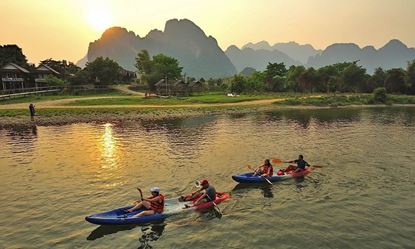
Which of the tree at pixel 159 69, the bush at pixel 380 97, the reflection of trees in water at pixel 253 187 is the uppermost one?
the tree at pixel 159 69

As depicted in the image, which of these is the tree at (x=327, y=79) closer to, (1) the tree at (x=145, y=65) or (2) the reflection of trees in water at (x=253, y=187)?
(1) the tree at (x=145, y=65)

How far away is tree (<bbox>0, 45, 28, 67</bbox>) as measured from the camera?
4277 inches

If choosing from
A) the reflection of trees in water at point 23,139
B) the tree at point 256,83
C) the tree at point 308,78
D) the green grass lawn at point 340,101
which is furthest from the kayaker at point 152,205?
the tree at point 308,78

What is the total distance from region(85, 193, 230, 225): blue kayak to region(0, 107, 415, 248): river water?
1.17ft

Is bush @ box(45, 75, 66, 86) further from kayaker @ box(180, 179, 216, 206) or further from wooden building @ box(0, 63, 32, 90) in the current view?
kayaker @ box(180, 179, 216, 206)

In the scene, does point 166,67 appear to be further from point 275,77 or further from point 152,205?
point 152,205

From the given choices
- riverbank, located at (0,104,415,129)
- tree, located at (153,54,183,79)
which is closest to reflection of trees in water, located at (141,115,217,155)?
riverbank, located at (0,104,415,129)

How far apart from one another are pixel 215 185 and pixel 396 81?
11314cm

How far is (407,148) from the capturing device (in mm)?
35000

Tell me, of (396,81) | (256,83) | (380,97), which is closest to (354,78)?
(396,81)

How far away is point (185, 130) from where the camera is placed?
1892 inches

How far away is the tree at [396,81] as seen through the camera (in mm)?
114812

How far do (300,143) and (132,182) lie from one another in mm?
21315

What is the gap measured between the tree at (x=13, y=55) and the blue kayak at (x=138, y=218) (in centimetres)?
10760
